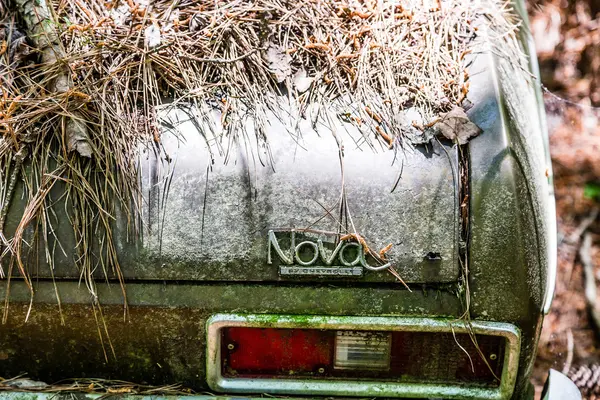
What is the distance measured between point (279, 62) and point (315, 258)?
0.67 meters

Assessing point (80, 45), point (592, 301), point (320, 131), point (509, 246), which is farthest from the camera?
point (592, 301)

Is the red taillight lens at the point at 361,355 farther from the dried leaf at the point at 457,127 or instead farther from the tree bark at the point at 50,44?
the tree bark at the point at 50,44

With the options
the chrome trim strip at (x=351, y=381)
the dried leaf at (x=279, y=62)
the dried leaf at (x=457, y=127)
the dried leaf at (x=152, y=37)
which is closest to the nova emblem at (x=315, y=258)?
the chrome trim strip at (x=351, y=381)

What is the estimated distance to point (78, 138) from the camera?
5.76ft

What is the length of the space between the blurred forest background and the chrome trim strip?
1204 mm

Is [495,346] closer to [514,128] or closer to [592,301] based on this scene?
[514,128]

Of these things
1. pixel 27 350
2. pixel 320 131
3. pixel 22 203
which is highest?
pixel 320 131

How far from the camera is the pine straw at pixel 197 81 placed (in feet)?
5.66

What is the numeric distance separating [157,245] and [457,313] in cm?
83

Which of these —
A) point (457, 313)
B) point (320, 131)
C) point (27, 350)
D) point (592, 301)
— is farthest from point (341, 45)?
point (592, 301)

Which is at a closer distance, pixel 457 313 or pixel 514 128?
pixel 457 313

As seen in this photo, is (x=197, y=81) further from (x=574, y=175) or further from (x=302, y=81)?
(x=574, y=175)

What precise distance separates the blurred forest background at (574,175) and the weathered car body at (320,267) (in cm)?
131

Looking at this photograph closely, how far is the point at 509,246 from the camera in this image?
1.70 m
